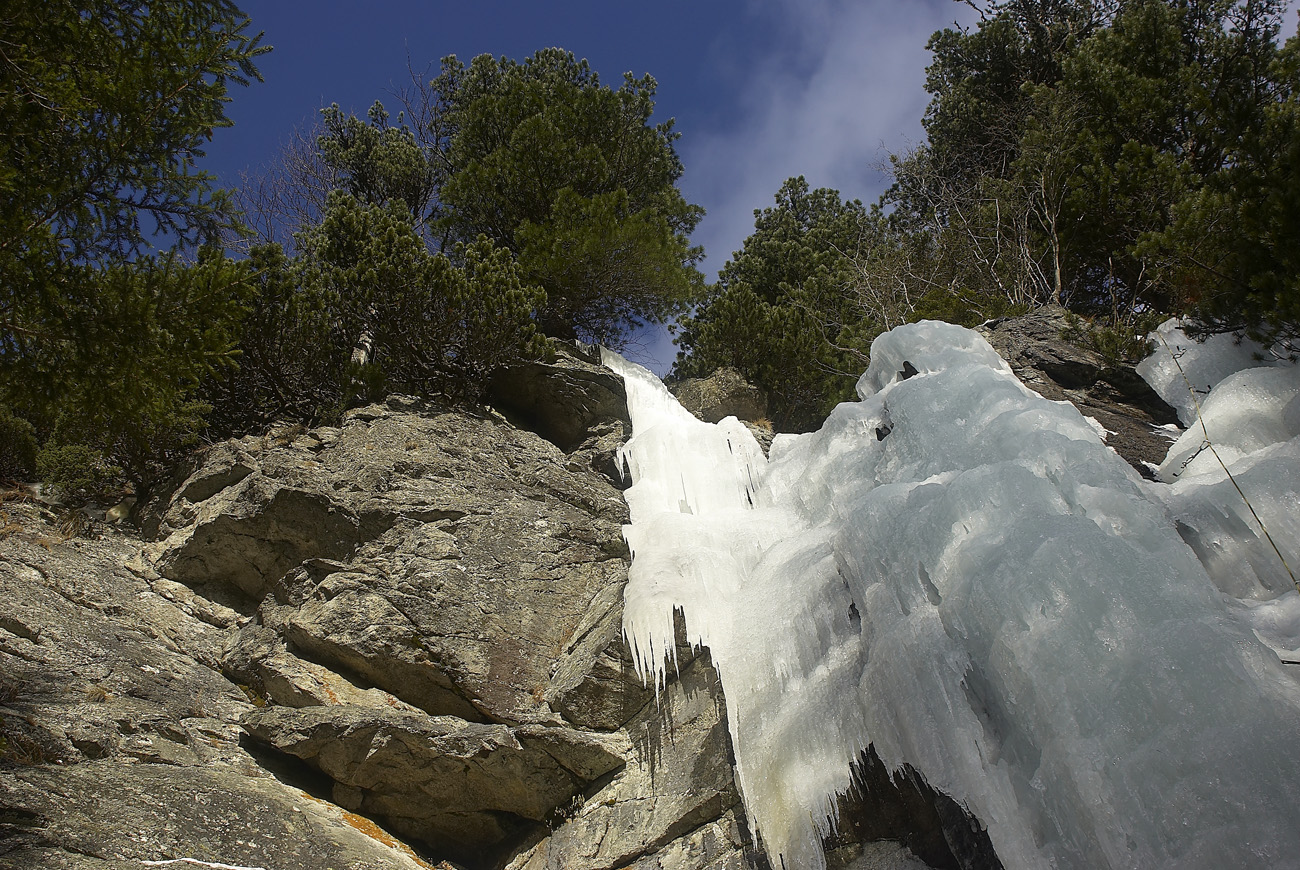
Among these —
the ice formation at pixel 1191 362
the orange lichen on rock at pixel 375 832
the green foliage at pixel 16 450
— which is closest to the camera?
the orange lichen on rock at pixel 375 832

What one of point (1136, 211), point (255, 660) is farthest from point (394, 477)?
point (1136, 211)

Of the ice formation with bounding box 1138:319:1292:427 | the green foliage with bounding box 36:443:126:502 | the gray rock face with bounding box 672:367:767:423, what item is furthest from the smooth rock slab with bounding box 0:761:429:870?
the gray rock face with bounding box 672:367:767:423

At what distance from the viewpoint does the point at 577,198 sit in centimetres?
1211

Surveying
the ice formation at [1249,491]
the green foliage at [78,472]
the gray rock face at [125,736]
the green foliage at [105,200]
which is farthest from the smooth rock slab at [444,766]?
the ice formation at [1249,491]

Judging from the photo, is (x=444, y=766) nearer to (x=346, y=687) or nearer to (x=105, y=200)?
(x=346, y=687)

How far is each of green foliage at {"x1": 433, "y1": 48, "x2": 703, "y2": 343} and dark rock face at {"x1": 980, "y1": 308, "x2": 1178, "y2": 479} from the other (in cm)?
570

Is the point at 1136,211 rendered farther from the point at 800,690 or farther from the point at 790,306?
the point at 800,690

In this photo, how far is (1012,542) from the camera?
4270 millimetres

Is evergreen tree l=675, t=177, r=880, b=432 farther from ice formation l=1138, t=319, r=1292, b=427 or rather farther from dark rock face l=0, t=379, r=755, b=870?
dark rock face l=0, t=379, r=755, b=870

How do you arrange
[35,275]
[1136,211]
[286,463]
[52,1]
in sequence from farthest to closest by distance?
[1136,211] < [286,463] < [52,1] < [35,275]

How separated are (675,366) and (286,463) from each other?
7833 mm

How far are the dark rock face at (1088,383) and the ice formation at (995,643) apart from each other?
4.54 ft

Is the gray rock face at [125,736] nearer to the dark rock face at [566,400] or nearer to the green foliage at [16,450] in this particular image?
the green foliage at [16,450]

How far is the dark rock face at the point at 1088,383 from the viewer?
712cm
